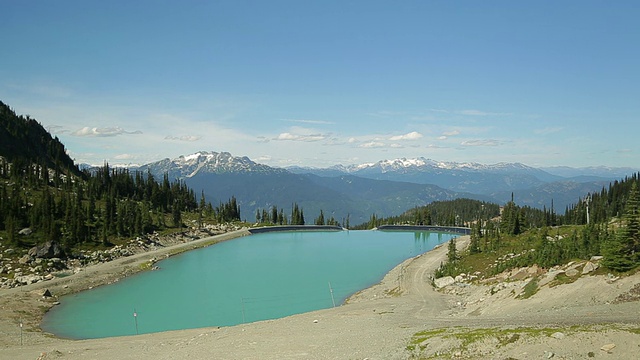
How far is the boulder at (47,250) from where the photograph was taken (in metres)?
68.4

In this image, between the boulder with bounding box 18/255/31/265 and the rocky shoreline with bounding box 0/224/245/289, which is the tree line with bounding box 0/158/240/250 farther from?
the boulder with bounding box 18/255/31/265

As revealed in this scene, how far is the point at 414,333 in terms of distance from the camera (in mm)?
27125

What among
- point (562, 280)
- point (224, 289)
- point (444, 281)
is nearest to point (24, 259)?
point (224, 289)

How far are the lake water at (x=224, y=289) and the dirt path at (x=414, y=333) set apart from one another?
7.98m

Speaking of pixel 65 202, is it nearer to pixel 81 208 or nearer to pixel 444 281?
pixel 81 208

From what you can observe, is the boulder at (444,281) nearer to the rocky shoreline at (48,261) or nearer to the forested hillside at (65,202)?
the rocky shoreline at (48,261)

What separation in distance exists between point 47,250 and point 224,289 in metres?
30.5

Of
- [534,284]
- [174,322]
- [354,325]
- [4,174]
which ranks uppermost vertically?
[4,174]

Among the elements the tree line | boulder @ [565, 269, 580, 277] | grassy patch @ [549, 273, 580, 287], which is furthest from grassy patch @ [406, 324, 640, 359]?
the tree line

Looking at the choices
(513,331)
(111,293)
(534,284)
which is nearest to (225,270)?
(111,293)

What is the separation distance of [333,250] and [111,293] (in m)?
57.8

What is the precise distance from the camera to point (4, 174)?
11544cm

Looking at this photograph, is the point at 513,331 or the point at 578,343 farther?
the point at 513,331

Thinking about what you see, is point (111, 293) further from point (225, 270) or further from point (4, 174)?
point (4, 174)
